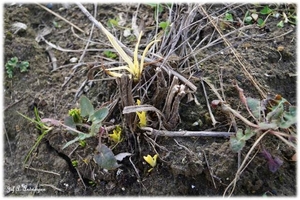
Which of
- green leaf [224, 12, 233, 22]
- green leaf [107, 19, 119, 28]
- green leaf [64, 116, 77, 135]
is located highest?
green leaf [224, 12, 233, 22]

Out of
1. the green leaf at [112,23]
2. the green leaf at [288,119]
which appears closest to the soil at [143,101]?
the green leaf at [112,23]

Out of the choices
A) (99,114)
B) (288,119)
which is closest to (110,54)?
(99,114)

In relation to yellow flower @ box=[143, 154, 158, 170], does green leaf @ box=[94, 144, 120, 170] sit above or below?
above

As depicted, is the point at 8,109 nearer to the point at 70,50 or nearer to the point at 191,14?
the point at 70,50

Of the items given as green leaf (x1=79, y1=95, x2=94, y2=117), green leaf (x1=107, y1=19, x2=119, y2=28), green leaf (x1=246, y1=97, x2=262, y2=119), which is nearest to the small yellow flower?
green leaf (x1=79, y1=95, x2=94, y2=117)

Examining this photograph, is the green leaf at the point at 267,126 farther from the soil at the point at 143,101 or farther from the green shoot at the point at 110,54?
the green shoot at the point at 110,54

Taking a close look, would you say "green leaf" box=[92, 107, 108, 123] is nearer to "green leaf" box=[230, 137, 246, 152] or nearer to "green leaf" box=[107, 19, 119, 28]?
"green leaf" box=[230, 137, 246, 152]

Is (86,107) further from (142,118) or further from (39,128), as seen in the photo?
(39,128)

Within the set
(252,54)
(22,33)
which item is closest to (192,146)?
(252,54)
